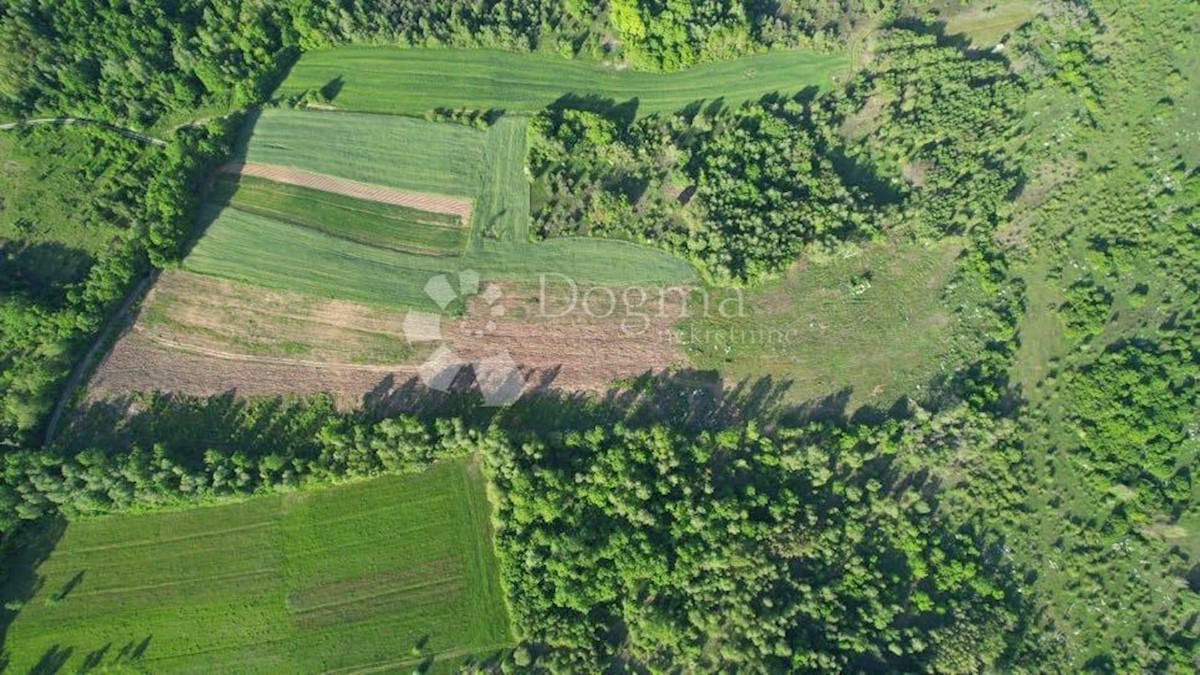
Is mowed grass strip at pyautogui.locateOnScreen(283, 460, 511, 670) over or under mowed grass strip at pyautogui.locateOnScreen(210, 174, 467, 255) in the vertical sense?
under

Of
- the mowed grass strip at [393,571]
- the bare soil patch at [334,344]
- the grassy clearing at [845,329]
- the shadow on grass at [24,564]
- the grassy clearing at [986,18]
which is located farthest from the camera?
the grassy clearing at [986,18]

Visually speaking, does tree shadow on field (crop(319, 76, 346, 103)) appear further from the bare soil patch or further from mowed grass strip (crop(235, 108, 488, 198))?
the bare soil patch

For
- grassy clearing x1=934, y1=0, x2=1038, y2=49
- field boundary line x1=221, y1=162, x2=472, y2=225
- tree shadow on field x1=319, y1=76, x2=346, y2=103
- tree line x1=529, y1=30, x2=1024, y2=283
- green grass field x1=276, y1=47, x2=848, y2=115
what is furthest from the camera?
grassy clearing x1=934, y1=0, x2=1038, y2=49

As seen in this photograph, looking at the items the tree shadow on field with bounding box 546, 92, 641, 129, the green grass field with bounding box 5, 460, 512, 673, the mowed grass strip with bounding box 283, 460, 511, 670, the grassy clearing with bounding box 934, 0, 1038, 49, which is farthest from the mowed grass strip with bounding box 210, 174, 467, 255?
the grassy clearing with bounding box 934, 0, 1038, 49

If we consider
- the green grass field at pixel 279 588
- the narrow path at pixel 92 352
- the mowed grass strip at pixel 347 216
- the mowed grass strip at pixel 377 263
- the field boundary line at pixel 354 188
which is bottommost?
the green grass field at pixel 279 588

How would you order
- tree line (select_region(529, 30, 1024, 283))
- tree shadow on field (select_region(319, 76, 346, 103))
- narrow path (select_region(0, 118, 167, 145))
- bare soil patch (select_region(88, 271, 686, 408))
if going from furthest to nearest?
1. tree shadow on field (select_region(319, 76, 346, 103))
2. narrow path (select_region(0, 118, 167, 145))
3. tree line (select_region(529, 30, 1024, 283))
4. bare soil patch (select_region(88, 271, 686, 408))

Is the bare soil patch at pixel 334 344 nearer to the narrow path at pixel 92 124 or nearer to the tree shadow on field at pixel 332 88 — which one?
the narrow path at pixel 92 124

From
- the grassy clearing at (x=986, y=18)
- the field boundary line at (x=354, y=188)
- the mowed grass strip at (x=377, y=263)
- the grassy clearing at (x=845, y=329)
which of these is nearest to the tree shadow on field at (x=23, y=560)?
the mowed grass strip at (x=377, y=263)

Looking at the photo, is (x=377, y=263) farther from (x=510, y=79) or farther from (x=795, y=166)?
(x=795, y=166)
